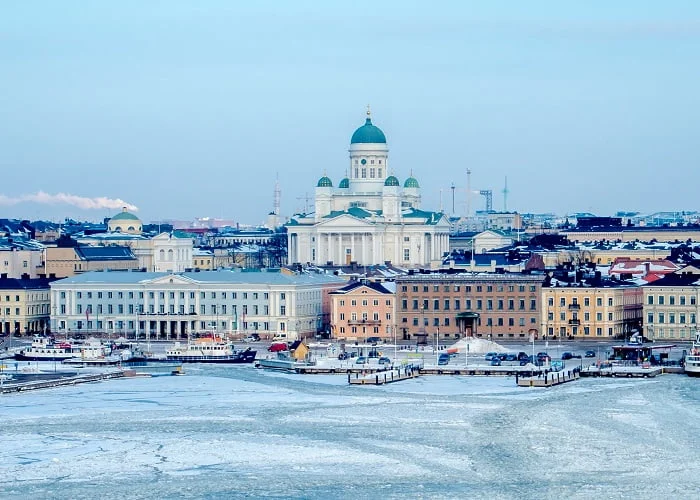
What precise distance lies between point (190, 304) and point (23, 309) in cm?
606

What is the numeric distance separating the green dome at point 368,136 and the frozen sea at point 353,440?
160 ft

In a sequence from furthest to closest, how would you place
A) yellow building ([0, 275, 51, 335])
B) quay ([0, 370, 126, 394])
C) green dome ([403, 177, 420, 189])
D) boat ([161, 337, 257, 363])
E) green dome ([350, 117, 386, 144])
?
green dome ([403, 177, 420, 189]) → green dome ([350, 117, 386, 144]) → yellow building ([0, 275, 51, 335]) → boat ([161, 337, 257, 363]) → quay ([0, 370, 126, 394])

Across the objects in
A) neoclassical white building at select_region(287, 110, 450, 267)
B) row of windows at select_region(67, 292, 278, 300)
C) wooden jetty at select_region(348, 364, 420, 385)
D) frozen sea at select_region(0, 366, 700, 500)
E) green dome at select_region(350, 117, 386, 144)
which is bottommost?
frozen sea at select_region(0, 366, 700, 500)

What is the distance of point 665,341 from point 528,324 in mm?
4537

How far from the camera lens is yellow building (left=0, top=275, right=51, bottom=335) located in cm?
7412

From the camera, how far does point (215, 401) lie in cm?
4775

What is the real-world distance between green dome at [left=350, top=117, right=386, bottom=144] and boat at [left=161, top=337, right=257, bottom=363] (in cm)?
3933

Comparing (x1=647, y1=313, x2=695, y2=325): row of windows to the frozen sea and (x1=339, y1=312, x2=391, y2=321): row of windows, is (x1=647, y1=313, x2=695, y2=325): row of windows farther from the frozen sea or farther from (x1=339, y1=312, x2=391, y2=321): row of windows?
the frozen sea

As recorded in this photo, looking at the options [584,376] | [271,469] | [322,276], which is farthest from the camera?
[322,276]

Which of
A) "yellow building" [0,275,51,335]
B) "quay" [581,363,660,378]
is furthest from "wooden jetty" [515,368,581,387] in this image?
"yellow building" [0,275,51,335]

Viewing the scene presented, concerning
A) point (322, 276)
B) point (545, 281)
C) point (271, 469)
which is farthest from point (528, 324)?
point (271, 469)

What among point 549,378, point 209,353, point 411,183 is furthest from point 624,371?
point 411,183

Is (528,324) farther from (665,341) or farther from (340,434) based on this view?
(340,434)

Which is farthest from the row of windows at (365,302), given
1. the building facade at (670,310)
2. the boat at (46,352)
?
the boat at (46,352)
